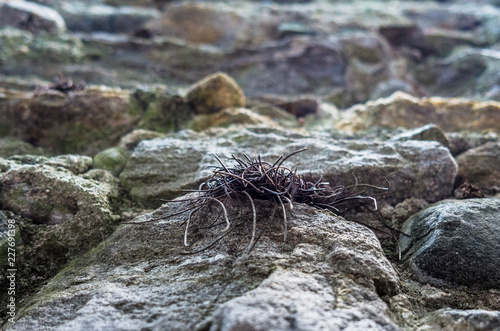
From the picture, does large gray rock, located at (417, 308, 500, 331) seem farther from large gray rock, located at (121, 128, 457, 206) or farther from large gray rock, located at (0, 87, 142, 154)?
large gray rock, located at (0, 87, 142, 154)

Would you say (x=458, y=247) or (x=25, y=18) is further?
(x=25, y=18)

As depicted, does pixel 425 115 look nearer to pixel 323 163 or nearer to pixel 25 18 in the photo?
pixel 323 163

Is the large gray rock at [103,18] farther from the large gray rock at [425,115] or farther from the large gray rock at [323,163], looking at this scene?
the large gray rock at [323,163]

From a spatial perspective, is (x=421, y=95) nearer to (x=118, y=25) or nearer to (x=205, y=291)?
(x=205, y=291)

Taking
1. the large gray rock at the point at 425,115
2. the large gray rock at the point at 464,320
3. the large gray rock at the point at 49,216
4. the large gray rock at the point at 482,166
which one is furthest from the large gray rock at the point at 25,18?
the large gray rock at the point at 464,320

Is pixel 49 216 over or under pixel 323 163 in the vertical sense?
under

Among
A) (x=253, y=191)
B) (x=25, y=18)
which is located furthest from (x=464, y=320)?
(x=25, y=18)

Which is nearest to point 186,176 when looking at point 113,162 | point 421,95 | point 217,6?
point 113,162
